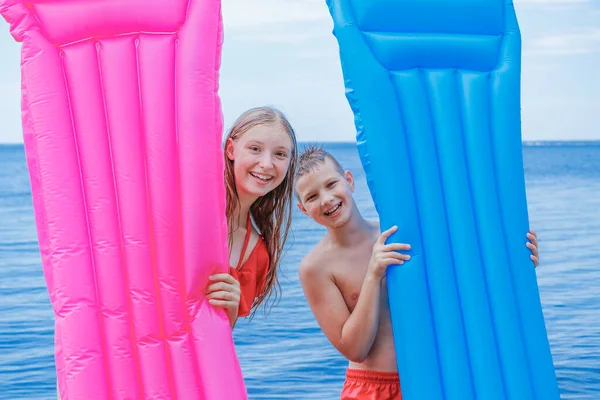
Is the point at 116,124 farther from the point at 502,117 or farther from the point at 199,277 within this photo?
the point at 502,117

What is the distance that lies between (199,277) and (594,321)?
416 centimetres

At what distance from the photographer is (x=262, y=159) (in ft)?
7.91

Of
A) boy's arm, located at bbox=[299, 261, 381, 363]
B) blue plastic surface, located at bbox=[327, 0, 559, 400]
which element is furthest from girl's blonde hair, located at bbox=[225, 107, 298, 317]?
blue plastic surface, located at bbox=[327, 0, 559, 400]

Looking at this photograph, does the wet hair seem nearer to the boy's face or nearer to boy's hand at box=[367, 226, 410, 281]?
the boy's face

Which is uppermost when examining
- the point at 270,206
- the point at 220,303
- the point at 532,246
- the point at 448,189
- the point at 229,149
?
the point at 229,149

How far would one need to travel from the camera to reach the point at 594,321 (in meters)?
5.65

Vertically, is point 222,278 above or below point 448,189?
below

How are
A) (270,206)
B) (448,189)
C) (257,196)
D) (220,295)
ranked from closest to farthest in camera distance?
(220,295) → (448,189) → (257,196) → (270,206)

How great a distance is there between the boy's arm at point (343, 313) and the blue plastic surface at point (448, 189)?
9cm

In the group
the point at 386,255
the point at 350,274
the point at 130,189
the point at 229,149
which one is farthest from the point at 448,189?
the point at 130,189

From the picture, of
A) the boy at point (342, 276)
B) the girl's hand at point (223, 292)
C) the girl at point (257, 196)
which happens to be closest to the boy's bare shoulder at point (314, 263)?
the boy at point (342, 276)

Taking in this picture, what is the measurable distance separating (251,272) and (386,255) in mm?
457

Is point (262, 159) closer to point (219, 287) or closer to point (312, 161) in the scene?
point (312, 161)

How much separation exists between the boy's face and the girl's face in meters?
0.09
